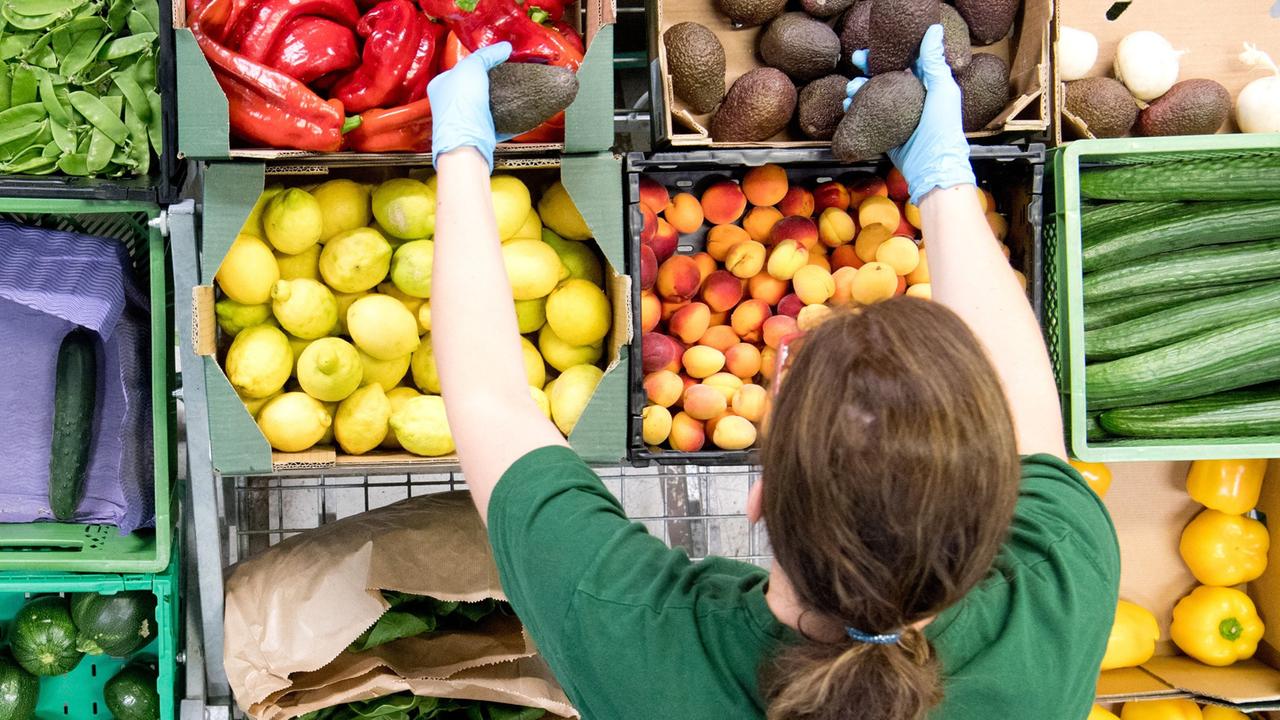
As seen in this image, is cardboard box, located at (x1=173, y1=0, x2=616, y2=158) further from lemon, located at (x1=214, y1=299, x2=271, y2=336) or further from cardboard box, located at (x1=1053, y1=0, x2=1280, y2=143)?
cardboard box, located at (x1=1053, y1=0, x2=1280, y2=143)

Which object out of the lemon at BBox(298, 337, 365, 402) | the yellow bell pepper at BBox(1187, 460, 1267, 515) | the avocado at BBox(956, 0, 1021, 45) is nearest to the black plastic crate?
the avocado at BBox(956, 0, 1021, 45)

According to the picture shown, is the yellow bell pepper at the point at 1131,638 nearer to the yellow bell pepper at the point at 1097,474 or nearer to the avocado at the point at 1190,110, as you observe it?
the yellow bell pepper at the point at 1097,474

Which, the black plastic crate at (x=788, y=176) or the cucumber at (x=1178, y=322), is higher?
the black plastic crate at (x=788, y=176)

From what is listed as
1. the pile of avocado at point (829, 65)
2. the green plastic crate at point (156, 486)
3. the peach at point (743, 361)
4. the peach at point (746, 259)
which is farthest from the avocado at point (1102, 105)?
the green plastic crate at point (156, 486)

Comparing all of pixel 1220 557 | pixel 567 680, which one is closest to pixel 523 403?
pixel 567 680

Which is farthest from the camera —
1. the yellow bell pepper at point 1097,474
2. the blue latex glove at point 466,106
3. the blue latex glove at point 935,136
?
the yellow bell pepper at point 1097,474

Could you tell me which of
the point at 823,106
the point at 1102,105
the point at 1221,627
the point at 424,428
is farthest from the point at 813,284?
the point at 1221,627

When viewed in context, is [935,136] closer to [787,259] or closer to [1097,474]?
[787,259]

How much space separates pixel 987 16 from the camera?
5.51 ft

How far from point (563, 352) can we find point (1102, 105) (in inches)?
43.3

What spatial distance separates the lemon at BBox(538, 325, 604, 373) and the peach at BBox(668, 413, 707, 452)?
19cm

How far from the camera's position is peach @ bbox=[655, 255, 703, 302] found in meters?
1.73

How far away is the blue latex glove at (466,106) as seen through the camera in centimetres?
129

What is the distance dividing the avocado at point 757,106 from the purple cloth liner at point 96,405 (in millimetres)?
1091
